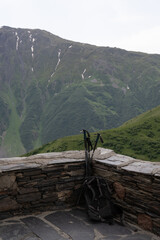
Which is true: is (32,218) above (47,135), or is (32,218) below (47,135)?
above

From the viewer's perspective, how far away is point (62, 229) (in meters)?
4.50

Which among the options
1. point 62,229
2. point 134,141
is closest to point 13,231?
point 62,229

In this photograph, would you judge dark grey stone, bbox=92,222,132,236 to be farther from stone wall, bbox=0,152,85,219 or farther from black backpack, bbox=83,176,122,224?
stone wall, bbox=0,152,85,219

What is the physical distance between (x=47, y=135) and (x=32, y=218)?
148953 mm

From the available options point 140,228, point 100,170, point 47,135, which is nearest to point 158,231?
point 140,228

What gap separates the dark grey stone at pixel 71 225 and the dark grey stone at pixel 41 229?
176 millimetres

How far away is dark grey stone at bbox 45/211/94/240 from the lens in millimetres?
4324

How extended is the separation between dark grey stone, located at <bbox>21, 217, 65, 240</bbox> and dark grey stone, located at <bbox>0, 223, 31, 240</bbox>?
0.13 m

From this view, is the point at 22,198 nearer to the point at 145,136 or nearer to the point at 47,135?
the point at 145,136

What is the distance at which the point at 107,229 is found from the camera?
179 inches

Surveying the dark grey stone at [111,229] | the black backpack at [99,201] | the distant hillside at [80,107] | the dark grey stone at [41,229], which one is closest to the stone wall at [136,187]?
the black backpack at [99,201]

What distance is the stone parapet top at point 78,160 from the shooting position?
4676 mm

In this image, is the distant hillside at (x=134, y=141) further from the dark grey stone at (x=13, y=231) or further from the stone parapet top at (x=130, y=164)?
the dark grey stone at (x=13, y=231)

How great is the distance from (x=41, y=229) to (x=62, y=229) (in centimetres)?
37
